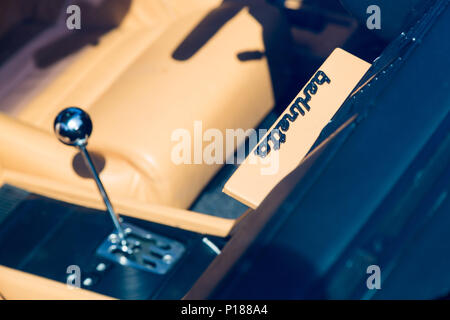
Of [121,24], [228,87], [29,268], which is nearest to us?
[29,268]

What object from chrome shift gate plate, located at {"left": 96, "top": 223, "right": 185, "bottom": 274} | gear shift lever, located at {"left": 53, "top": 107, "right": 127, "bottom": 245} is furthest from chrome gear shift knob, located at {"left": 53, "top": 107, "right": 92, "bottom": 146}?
chrome shift gate plate, located at {"left": 96, "top": 223, "right": 185, "bottom": 274}

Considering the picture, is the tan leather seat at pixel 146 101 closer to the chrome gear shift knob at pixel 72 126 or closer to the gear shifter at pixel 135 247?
the gear shifter at pixel 135 247

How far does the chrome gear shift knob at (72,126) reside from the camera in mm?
810

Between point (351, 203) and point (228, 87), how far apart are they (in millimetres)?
993

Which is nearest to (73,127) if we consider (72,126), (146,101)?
(72,126)

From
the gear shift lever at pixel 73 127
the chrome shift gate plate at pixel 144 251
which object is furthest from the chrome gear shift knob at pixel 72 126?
the chrome shift gate plate at pixel 144 251

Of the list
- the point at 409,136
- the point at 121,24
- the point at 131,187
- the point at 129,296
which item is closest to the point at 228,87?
the point at 131,187

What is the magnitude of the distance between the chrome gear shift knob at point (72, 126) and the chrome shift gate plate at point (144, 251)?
0.26 metres

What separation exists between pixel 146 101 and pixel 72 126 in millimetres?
554

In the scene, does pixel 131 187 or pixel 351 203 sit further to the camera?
pixel 131 187

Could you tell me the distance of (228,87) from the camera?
140 cm

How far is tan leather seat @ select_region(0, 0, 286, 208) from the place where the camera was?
1230 mm

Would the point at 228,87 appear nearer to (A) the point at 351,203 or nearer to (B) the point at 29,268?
(B) the point at 29,268

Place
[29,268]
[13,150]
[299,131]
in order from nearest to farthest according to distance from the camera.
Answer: [299,131] → [29,268] → [13,150]
